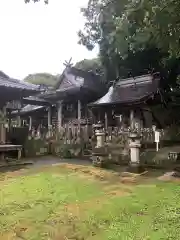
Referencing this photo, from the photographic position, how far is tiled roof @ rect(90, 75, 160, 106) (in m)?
22.2

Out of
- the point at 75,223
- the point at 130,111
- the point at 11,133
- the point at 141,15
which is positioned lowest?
the point at 75,223

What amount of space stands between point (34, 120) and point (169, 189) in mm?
28594

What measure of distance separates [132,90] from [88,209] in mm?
18896

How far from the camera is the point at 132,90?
24.9 metres

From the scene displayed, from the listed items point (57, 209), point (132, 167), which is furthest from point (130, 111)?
point (57, 209)

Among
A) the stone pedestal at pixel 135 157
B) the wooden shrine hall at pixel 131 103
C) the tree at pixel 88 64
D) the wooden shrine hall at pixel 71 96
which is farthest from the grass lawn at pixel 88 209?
the tree at pixel 88 64

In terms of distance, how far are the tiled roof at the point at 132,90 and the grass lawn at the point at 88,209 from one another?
1205 cm

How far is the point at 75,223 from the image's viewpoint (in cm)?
592

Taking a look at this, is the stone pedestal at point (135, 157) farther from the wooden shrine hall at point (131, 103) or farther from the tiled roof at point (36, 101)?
the tiled roof at point (36, 101)

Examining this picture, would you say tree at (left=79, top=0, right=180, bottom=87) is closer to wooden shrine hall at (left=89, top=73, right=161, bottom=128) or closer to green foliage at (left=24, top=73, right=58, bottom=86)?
wooden shrine hall at (left=89, top=73, right=161, bottom=128)

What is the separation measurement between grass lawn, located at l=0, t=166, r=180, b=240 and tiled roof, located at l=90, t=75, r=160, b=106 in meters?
12.0

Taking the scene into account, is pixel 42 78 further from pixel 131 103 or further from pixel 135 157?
pixel 135 157

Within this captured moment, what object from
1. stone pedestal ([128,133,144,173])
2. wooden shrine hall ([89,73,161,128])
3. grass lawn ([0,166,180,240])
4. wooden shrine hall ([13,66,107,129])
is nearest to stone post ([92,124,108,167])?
stone pedestal ([128,133,144,173])

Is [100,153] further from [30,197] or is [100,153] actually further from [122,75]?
[122,75]
